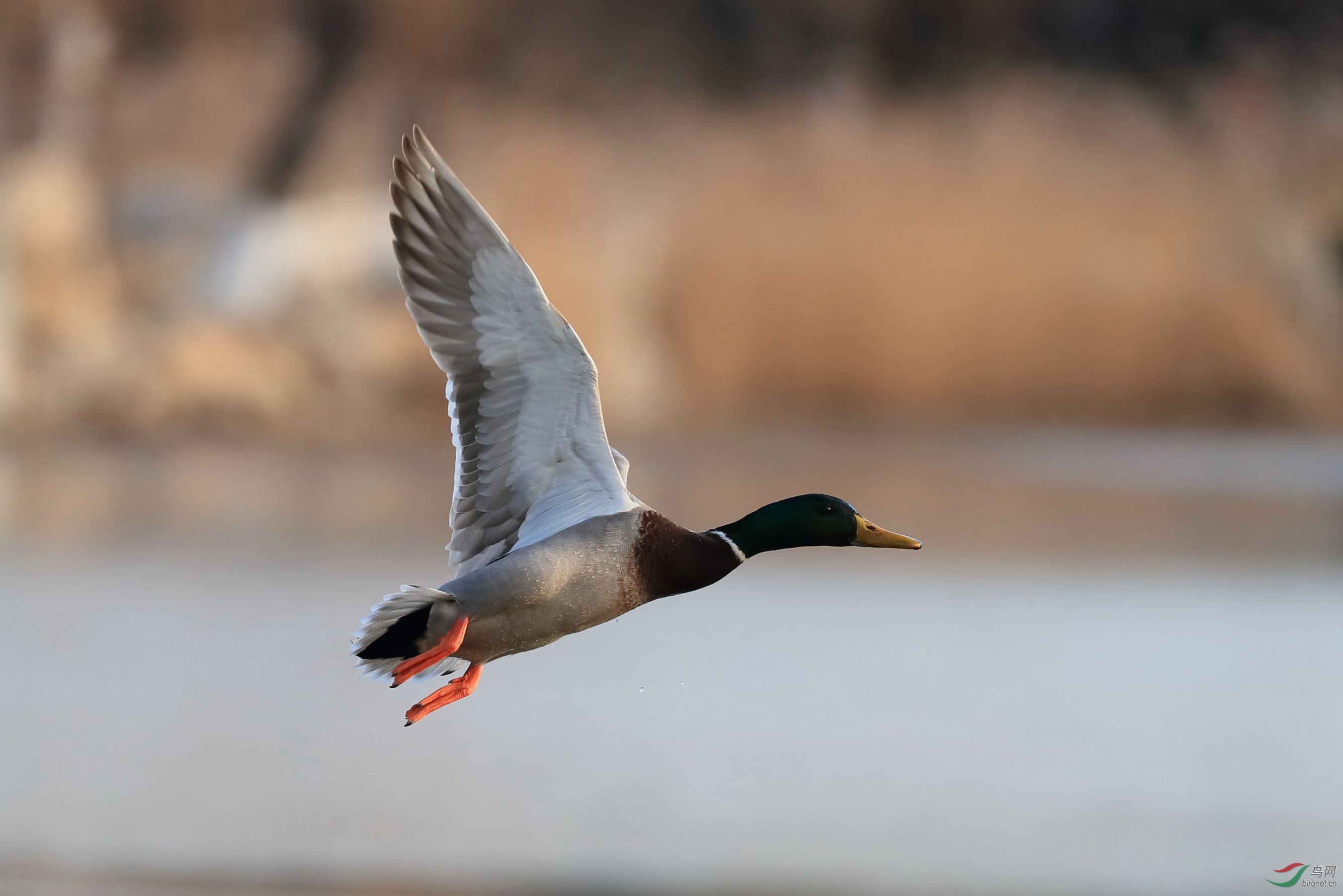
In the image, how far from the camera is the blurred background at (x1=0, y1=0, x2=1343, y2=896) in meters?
4.98

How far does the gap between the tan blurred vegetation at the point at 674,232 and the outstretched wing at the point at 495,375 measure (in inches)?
553

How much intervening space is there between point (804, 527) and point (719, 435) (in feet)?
50.9

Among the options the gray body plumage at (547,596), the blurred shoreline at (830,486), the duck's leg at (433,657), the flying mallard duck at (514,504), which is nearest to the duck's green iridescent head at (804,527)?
the flying mallard duck at (514,504)

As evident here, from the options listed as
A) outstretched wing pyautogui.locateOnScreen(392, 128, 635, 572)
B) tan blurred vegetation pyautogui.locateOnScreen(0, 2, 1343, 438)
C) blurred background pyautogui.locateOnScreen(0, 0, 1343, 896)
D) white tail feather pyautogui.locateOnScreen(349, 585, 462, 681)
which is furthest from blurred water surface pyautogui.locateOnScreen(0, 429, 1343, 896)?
tan blurred vegetation pyautogui.locateOnScreen(0, 2, 1343, 438)

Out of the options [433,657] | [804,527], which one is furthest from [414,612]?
[804,527]

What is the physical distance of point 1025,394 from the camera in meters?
18.6

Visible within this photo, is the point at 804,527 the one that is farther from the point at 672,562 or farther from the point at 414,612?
the point at 414,612

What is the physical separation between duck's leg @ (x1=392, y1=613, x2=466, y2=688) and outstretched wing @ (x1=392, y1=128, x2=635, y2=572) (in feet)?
0.77

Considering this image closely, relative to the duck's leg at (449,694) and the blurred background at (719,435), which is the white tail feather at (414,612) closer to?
the duck's leg at (449,694)

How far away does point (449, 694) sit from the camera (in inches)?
84.7

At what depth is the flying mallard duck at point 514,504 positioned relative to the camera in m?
2.18

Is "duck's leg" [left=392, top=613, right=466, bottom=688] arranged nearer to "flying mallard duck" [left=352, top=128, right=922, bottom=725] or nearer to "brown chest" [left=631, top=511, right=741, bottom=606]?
"flying mallard duck" [left=352, top=128, right=922, bottom=725]

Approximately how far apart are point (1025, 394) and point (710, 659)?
12.0 m

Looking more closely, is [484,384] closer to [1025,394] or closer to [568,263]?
[568,263]
